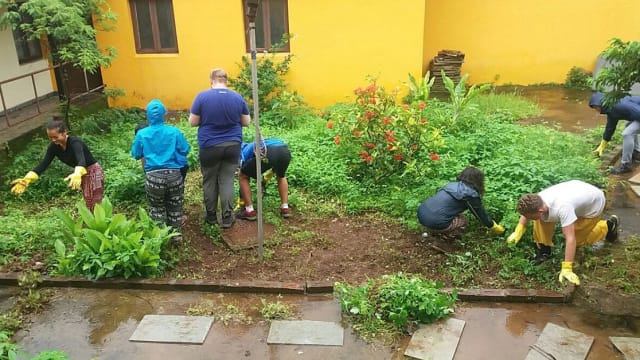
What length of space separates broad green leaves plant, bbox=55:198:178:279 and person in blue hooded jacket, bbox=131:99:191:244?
12.5 inches

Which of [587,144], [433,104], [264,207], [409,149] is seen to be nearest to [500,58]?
[433,104]

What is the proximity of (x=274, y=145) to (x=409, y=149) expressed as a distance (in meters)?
1.98

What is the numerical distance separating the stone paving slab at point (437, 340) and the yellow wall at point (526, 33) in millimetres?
9272

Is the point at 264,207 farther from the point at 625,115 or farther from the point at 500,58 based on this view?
the point at 500,58

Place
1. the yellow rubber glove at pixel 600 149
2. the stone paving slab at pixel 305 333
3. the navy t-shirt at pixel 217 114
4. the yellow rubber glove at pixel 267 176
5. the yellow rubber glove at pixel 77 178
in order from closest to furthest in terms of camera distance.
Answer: the stone paving slab at pixel 305 333 → the yellow rubber glove at pixel 77 178 → the navy t-shirt at pixel 217 114 → the yellow rubber glove at pixel 267 176 → the yellow rubber glove at pixel 600 149

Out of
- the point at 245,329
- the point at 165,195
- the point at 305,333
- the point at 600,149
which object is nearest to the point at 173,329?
the point at 245,329

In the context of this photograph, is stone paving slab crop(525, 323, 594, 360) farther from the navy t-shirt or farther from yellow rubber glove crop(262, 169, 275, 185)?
the navy t-shirt

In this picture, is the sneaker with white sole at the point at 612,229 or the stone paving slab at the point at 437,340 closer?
the stone paving slab at the point at 437,340

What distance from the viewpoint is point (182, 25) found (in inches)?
407

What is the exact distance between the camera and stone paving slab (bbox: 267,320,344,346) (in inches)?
169

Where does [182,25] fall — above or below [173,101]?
above

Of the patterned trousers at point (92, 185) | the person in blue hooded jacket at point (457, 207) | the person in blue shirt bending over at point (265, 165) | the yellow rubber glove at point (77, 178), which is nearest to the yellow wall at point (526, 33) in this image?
the person in blue shirt bending over at point (265, 165)

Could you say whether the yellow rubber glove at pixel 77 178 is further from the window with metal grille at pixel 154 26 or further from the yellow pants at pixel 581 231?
the window with metal grille at pixel 154 26

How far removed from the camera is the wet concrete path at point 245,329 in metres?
4.18
